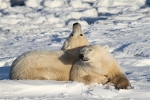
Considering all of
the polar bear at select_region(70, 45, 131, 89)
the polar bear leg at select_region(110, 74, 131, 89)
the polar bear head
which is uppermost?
the polar bear head

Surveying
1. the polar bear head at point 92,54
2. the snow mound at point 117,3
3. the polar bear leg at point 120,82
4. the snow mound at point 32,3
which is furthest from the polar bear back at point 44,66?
the snow mound at point 32,3

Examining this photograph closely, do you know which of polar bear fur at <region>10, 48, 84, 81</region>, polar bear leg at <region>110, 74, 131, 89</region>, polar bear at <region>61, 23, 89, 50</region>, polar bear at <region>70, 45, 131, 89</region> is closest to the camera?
polar bear leg at <region>110, 74, 131, 89</region>

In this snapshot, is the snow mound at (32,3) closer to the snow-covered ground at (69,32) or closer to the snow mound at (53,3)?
the snow-covered ground at (69,32)

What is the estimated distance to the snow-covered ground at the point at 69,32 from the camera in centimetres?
327

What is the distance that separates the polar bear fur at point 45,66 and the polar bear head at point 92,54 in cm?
33

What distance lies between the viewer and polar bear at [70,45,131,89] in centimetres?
371

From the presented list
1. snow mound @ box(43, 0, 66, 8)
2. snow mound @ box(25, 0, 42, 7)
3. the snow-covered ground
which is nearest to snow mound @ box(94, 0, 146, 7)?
the snow-covered ground

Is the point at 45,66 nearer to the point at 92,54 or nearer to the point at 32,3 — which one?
the point at 92,54

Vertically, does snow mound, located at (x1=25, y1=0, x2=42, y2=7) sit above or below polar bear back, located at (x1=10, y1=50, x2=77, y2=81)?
above

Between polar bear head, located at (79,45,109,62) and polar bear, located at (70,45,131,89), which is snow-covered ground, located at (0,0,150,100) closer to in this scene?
polar bear, located at (70,45,131,89)

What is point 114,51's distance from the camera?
7727 millimetres

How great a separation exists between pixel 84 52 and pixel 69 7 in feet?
34.7

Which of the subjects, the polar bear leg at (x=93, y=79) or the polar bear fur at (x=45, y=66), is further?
the polar bear fur at (x=45, y=66)

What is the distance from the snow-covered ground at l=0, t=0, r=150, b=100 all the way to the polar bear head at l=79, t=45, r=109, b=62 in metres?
0.26
